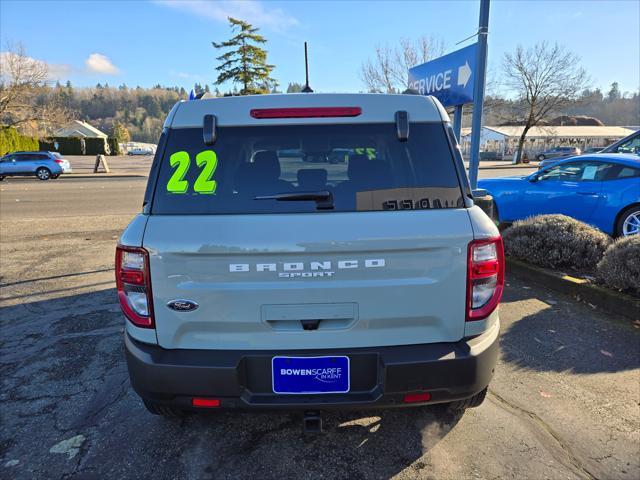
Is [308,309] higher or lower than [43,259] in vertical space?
higher

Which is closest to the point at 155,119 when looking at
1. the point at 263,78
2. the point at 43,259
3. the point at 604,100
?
the point at 263,78

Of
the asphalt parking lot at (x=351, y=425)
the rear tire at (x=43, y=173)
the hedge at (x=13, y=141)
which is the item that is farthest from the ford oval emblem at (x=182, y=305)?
the hedge at (x=13, y=141)

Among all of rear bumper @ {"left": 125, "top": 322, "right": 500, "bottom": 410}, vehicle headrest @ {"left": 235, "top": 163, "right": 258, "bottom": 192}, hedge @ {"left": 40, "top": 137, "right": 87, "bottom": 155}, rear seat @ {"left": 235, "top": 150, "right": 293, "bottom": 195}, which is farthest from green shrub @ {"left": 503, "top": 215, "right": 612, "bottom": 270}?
hedge @ {"left": 40, "top": 137, "right": 87, "bottom": 155}

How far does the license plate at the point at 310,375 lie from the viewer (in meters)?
2.06

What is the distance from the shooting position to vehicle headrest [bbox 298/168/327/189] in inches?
88.7

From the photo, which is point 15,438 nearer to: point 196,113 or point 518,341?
point 196,113

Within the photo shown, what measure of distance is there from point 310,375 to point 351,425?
0.86 meters

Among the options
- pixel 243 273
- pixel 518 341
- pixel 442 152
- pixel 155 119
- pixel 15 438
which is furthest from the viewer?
pixel 155 119

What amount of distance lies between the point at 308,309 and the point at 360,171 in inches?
31.0

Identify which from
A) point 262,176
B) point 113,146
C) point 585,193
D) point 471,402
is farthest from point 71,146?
point 471,402

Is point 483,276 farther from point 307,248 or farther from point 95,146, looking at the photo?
point 95,146

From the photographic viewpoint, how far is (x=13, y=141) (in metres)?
42.2

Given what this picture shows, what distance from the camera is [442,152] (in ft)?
7.38

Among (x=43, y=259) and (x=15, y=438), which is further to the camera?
(x=43, y=259)
